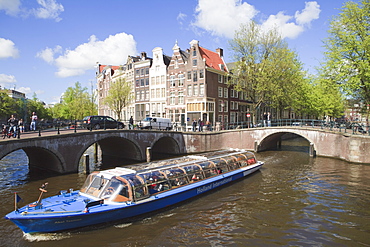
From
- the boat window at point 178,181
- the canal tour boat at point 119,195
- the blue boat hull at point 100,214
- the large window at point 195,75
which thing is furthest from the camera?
the large window at point 195,75

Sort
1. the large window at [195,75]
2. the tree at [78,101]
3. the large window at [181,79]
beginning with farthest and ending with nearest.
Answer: the tree at [78,101] < the large window at [181,79] < the large window at [195,75]

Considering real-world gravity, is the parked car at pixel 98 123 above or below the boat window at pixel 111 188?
above

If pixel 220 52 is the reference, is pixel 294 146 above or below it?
below

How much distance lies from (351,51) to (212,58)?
21.7m

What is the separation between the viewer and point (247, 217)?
12.0m

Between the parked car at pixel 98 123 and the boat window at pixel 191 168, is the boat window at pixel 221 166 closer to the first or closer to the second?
the boat window at pixel 191 168

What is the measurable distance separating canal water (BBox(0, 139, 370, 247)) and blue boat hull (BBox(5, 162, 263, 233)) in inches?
14.5

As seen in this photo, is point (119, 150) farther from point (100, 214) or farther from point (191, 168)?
A: point (100, 214)

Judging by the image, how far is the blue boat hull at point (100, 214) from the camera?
9.48m

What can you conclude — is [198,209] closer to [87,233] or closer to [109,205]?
[109,205]

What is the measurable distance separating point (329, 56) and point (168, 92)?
84.9 ft

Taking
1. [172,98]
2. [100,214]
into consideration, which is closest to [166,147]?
[172,98]

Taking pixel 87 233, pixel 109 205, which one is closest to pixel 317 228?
pixel 109 205

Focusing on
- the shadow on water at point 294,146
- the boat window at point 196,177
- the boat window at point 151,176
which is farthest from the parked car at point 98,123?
the shadow on water at point 294,146
